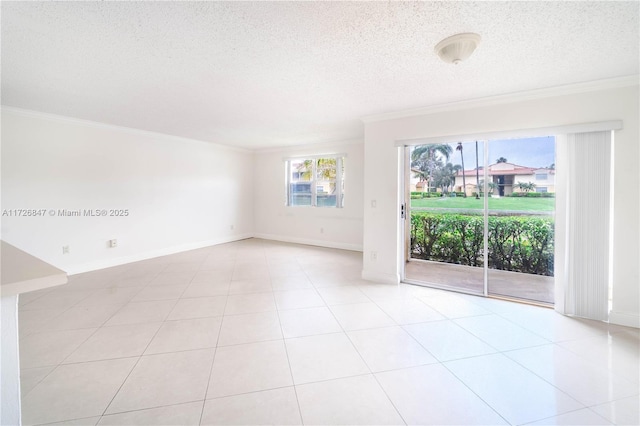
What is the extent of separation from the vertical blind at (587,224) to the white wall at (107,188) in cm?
609

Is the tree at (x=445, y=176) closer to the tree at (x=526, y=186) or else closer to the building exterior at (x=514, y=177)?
the building exterior at (x=514, y=177)

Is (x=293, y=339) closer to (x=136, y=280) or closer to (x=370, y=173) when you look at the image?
(x=370, y=173)

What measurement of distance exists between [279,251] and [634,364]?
16.0 feet

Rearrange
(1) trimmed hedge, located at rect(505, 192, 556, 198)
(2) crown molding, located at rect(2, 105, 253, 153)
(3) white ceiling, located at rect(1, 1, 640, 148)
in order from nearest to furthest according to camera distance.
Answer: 1. (3) white ceiling, located at rect(1, 1, 640, 148)
2. (1) trimmed hedge, located at rect(505, 192, 556, 198)
3. (2) crown molding, located at rect(2, 105, 253, 153)

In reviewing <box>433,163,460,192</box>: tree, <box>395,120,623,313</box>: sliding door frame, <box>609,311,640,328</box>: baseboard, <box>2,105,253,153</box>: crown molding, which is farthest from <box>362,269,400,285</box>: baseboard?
<box>2,105,253,153</box>: crown molding

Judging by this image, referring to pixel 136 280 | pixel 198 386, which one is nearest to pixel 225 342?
pixel 198 386

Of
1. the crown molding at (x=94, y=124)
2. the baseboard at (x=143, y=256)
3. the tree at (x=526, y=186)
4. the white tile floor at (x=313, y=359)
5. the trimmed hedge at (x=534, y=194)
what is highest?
the crown molding at (x=94, y=124)

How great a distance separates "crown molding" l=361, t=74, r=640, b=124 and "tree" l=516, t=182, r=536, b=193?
3.26 feet

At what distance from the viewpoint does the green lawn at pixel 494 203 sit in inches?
125

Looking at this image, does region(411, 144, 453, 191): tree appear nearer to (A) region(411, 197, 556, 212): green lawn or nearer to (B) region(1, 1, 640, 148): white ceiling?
(A) region(411, 197, 556, 212): green lawn

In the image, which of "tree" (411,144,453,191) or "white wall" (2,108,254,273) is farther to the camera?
"tree" (411,144,453,191)

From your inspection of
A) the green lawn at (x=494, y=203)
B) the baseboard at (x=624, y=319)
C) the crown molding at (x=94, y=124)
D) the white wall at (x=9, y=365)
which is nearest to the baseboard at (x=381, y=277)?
the green lawn at (x=494, y=203)

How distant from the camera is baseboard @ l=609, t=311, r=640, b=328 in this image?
8.24 feet

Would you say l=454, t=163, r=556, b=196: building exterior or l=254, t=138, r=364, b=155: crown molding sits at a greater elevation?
l=254, t=138, r=364, b=155: crown molding
